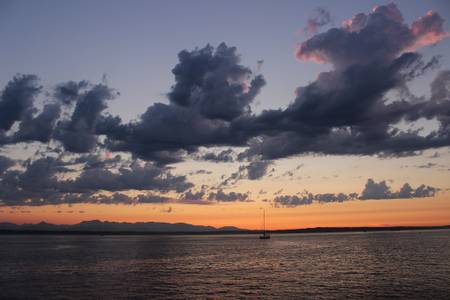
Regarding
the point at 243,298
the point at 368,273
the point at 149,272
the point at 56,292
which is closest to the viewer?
the point at 243,298

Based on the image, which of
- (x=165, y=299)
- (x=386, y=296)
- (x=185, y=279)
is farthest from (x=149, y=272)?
(x=386, y=296)

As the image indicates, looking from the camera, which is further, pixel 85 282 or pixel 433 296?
pixel 85 282

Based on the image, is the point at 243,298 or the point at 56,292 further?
the point at 56,292

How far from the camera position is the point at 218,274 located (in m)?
87.2

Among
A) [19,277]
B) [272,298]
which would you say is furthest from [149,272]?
[272,298]

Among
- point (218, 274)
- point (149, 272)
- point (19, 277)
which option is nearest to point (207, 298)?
point (218, 274)

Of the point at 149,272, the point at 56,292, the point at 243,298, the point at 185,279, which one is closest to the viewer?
the point at 243,298

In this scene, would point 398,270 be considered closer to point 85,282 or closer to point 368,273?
point 368,273

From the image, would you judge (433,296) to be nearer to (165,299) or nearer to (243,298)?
(243,298)

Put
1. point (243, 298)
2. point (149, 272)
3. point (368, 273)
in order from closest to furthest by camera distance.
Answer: point (243, 298), point (368, 273), point (149, 272)

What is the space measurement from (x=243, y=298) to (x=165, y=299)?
34.1 ft

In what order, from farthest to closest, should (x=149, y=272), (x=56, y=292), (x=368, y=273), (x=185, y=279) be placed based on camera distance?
(x=149, y=272), (x=368, y=273), (x=185, y=279), (x=56, y=292)

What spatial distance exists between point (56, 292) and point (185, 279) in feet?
77.5

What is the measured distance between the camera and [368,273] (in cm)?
8619
